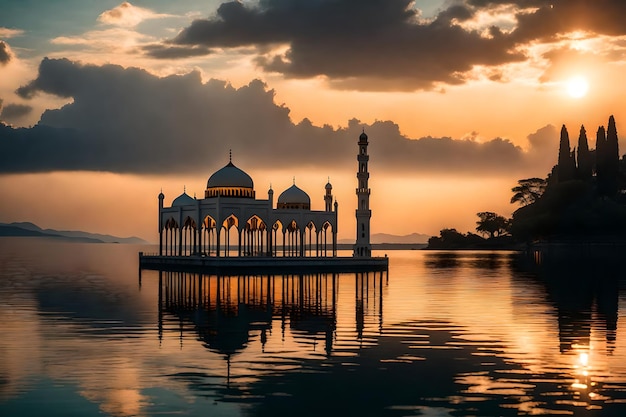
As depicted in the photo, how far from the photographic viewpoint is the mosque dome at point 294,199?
89.9 meters

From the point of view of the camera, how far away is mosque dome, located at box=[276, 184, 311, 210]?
8988 cm

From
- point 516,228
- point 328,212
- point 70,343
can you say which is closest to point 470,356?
point 70,343

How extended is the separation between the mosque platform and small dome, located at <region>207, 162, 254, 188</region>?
7.96 meters

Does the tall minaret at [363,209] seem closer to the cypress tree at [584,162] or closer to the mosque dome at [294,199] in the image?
the mosque dome at [294,199]

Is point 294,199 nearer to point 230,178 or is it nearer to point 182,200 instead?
point 230,178

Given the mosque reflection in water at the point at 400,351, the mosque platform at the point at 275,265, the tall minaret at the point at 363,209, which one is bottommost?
the mosque reflection in water at the point at 400,351

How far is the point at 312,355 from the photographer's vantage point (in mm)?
25078

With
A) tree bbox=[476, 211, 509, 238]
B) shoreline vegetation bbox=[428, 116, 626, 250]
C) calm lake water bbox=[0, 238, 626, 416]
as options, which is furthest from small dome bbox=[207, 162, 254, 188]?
tree bbox=[476, 211, 509, 238]

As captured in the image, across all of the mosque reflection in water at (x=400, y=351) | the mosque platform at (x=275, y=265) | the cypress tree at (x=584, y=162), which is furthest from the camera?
the cypress tree at (x=584, y=162)

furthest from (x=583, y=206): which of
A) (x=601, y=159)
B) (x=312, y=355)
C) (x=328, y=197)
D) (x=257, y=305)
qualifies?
(x=312, y=355)

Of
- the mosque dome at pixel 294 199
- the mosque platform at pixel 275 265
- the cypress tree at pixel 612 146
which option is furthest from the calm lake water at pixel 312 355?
the cypress tree at pixel 612 146

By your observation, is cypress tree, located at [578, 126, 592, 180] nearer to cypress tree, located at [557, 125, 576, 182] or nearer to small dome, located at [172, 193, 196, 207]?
cypress tree, located at [557, 125, 576, 182]

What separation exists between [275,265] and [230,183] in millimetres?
10757

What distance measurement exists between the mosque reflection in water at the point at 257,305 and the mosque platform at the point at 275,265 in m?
7.39
